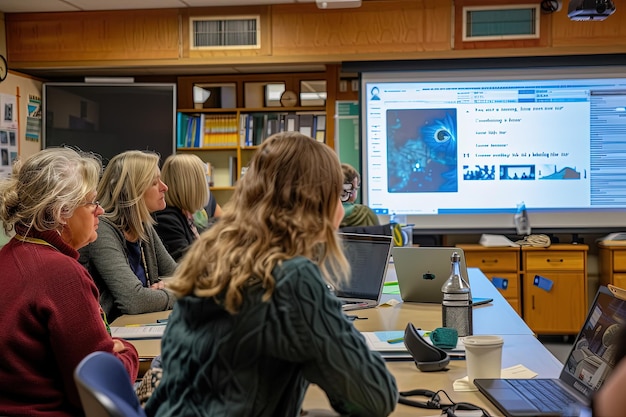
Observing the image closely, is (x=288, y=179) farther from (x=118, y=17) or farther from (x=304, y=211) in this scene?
(x=118, y=17)

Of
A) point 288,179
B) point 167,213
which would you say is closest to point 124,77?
point 167,213

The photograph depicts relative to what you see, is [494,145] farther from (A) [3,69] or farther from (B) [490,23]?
(A) [3,69]

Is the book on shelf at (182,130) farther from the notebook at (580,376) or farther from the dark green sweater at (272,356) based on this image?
the dark green sweater at (272,356)

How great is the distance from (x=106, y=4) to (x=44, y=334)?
4614mm

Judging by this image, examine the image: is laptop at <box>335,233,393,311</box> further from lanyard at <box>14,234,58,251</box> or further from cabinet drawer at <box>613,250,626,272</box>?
cabinet drawer at <box>613,250,626,272</box>

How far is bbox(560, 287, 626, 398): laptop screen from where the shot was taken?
1.69m

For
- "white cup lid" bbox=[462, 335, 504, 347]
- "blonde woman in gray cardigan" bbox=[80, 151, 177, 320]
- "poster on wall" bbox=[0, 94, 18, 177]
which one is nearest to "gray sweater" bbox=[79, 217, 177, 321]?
"blonde woman in gray cardigan" bbox=[80, 151, 177, 320]

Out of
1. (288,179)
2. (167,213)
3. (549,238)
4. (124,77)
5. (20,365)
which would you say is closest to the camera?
(288,179)

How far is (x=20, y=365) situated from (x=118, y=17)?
4.83 meters

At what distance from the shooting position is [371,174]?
6105mm

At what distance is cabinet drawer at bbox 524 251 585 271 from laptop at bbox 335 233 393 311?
3.07 metres

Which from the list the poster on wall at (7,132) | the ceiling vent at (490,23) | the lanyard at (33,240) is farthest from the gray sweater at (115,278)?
the ceiling vent at (490,23)

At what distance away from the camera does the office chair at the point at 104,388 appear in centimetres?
117

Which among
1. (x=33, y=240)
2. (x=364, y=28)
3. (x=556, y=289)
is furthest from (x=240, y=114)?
(x=33, y=240)
